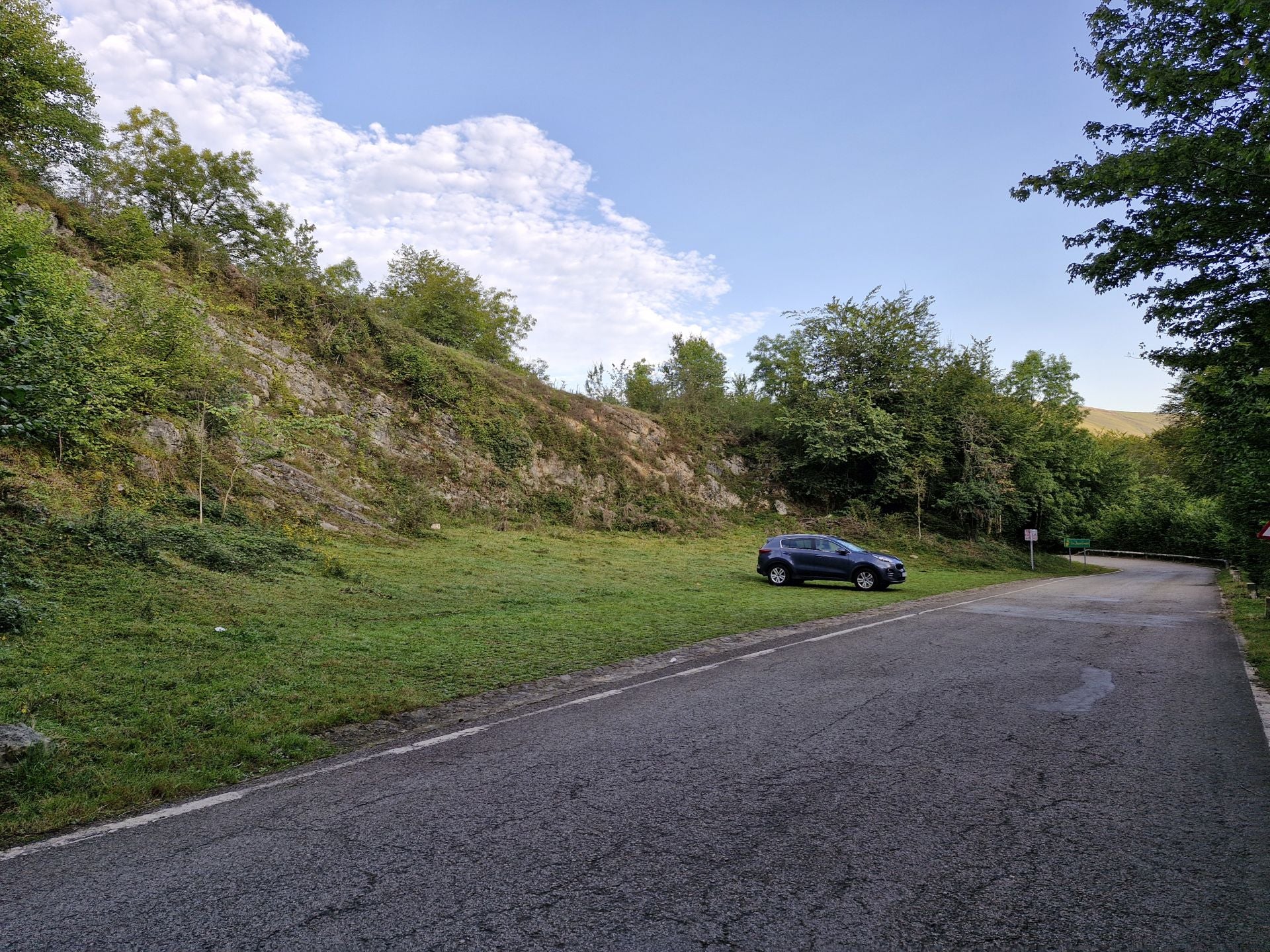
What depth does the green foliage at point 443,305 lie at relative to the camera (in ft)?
120

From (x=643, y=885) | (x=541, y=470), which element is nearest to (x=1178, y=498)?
(x=541, y=470)

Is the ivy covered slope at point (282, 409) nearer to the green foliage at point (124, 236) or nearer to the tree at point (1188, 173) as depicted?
the green foliage at point (124, 236)

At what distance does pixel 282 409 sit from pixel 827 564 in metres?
18.0

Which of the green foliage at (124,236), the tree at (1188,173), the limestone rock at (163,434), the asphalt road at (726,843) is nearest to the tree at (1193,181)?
the tree at (1188,173)

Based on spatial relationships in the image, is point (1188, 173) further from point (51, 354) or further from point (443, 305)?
point (443, 305)

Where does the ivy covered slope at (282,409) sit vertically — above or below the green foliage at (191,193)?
below

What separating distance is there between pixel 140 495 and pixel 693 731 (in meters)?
13.7

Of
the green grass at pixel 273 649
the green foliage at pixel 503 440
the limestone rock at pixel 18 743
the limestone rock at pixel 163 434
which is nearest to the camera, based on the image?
the limestone rock at pixel 18 743

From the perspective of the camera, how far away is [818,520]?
35.1m

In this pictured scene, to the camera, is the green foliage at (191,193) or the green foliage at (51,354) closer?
the green foliage at (51,354)

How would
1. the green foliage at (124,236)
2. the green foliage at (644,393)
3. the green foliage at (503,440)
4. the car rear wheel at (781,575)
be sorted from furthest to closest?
the green foliage at (644,393) → the green foliage at (503,440) → the green foliage at (124,236) → the car rear wheel at (781,575)

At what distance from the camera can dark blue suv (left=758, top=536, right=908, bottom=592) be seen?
738 inches

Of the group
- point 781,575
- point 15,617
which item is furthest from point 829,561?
point 15,617

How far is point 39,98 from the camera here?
1972 centimetres
